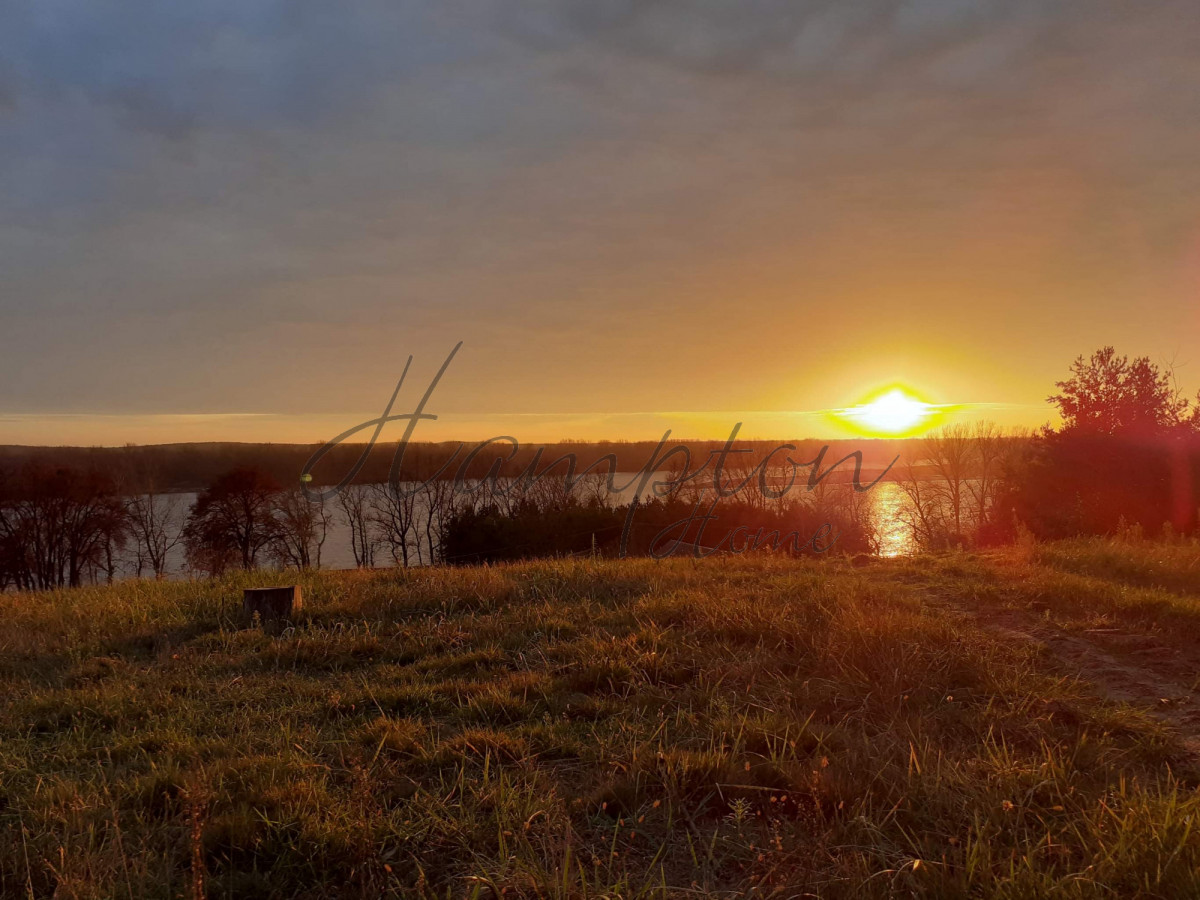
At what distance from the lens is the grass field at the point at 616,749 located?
9.62 ft

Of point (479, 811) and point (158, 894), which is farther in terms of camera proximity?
point (479, 811)

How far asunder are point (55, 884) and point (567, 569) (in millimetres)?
7555

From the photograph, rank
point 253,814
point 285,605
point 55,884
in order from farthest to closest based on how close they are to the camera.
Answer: point 285,605 < point 253,814 < point 55,884

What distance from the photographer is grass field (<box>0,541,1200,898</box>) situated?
293 centimetres

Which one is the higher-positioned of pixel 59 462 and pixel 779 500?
pixel 59 462

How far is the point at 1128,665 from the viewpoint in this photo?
5867 millimetres

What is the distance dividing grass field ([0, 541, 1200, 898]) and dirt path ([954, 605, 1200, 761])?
0.11 ft

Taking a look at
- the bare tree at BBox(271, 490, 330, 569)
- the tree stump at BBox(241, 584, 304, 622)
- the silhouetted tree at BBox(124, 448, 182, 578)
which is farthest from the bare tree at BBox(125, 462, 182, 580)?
the tree stump at BBox(241, 584, 304, 622)

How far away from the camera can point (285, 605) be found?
789 centimetres

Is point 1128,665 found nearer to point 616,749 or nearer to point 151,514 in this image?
point 616,749

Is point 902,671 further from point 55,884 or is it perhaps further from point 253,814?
point 55,884

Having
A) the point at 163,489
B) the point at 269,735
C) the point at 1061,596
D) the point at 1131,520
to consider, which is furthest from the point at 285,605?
the point at 163,489

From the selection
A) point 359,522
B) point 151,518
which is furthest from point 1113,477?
point 151,518

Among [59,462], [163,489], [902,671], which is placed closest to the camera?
[902,671]
